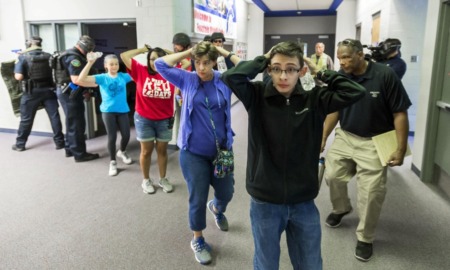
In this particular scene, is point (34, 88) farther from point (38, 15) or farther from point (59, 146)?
point (38, 15)

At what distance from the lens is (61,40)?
566 cm

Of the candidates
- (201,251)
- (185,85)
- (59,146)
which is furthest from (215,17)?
(201,251)

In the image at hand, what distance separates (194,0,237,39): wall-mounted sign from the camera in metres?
5.76

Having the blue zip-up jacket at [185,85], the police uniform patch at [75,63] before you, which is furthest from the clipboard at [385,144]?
the police uniform patch at [75,63]

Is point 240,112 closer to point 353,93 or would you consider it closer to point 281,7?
point 281,7

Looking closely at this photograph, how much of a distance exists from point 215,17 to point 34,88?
→ 3.45m

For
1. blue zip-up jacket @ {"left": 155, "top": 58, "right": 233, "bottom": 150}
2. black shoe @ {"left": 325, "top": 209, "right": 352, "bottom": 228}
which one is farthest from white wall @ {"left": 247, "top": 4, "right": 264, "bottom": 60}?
blue zip-up jacket @ {"left": 155, "top": 58, "right": 233, "bottom": 150}

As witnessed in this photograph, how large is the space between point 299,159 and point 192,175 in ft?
2.88

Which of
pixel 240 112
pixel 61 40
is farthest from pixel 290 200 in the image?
pixel 240 112

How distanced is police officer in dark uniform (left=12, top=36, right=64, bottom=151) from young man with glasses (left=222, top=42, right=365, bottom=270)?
4310 mm

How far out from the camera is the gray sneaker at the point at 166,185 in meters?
3.61

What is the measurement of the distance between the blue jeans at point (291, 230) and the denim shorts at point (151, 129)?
2.00 m

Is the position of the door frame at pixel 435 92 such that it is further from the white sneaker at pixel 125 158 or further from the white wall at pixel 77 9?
the white wall at pixel 77 9

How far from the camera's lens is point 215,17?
267 inches
